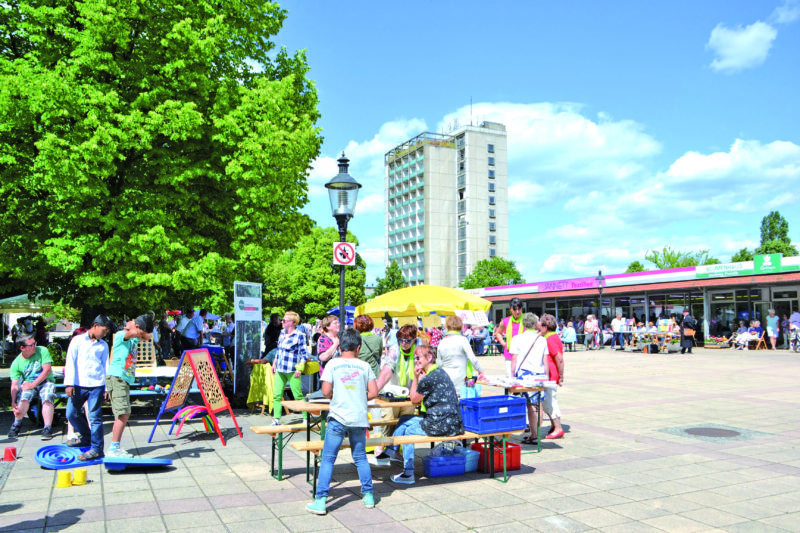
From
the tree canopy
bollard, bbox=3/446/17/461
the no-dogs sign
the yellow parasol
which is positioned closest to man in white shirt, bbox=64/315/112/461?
bollard, bbox=3/446/17/461

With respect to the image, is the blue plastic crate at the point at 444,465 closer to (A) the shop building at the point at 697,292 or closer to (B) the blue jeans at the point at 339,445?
(B) the blue jeans at the point at 339,445

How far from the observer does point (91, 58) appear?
1003 centimetres

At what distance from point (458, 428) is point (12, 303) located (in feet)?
72.5

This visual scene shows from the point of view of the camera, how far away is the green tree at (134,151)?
32.1 feet

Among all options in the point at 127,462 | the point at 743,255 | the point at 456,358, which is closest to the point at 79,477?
the point at 127,462

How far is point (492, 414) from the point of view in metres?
6.52

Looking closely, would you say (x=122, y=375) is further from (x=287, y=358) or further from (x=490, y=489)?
(x=490, y=489)

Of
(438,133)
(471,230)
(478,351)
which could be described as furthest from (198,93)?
(438,133)

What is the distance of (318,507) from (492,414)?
85.1 inches

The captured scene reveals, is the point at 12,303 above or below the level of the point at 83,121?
below

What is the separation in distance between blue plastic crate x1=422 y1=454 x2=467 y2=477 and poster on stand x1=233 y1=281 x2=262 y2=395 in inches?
252

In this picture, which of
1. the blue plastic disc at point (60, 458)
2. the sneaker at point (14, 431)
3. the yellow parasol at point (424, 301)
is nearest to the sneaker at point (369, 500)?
the blue plastic disc at point (60, 458)

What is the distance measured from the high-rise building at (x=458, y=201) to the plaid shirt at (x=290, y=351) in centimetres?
9387

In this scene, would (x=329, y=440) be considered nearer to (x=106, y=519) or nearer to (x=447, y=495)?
(x=447, y=495)
